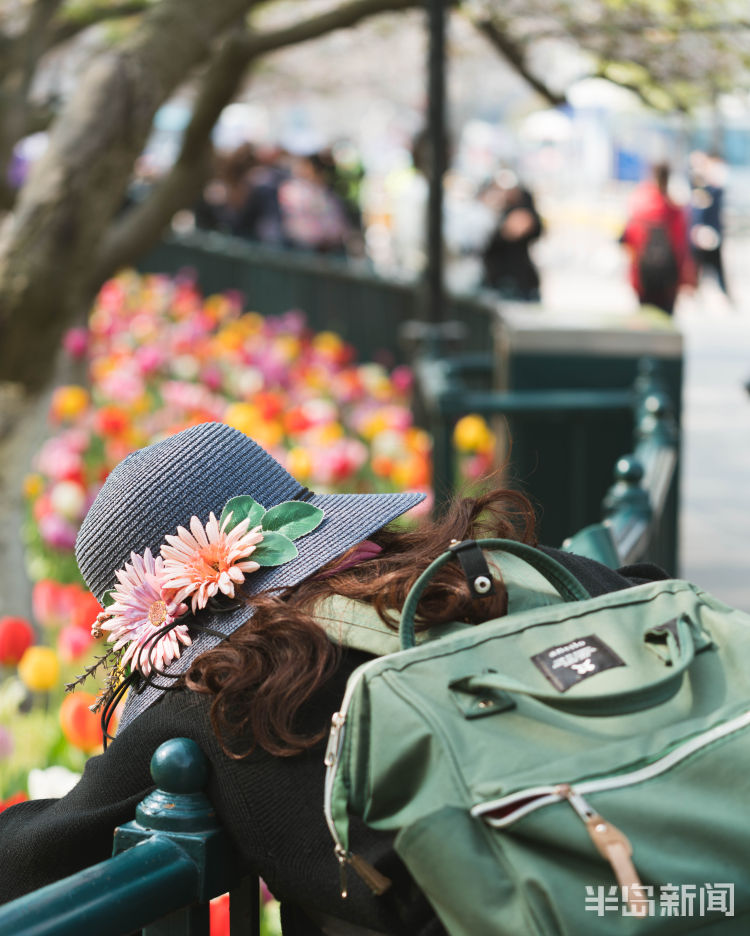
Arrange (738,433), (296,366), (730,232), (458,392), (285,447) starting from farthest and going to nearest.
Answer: (730,232) → (738,433) → (296,366) → (285,447) → (458,392)

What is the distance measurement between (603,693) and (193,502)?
22.6 inches

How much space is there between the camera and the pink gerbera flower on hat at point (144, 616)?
138cm

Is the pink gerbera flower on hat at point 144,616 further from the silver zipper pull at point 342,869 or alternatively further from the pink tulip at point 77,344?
the pink tulip at point 77,344

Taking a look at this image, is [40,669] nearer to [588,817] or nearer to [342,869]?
[342,869]

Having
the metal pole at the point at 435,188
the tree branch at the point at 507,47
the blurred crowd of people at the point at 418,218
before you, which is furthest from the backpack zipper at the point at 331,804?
the blurred crowd of people at the point at 418,218

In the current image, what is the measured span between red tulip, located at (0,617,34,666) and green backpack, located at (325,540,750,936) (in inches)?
102

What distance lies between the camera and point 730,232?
31219mm

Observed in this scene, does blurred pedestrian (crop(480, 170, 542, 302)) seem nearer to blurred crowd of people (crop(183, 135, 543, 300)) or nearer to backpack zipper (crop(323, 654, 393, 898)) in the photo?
blurred crowd of people (crop(183, 135, 543, 300))

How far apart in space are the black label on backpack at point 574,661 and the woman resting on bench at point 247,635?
0.41ft

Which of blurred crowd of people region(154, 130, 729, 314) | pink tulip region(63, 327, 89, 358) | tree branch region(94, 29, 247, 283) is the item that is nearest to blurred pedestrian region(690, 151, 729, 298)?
blurred crowd of people region(154, 130, 729, 314)

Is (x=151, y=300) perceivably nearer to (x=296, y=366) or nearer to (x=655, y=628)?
(x=296, y=366)

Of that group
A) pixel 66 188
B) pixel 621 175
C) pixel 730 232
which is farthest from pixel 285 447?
pixel 621 175

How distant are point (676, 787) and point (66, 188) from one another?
335 centimetres

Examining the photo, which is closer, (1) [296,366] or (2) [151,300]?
(1) [296,366]
